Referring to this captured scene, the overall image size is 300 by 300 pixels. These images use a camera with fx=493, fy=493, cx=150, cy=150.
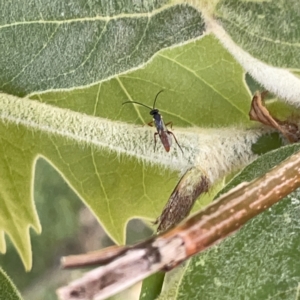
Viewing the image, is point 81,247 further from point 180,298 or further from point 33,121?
point 180,298

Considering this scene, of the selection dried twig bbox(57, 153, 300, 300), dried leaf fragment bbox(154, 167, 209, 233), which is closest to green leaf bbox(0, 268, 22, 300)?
dried leaf fragment bbox(154, 167, 209, 233)

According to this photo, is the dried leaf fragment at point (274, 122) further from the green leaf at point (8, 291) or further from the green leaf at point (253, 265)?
the green leaf at point (8, 291)

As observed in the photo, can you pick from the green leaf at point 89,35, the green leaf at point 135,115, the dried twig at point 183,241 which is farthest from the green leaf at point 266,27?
the green leaf at point 135,115

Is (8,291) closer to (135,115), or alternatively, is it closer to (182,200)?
(182,200)

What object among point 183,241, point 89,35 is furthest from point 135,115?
point 183,241

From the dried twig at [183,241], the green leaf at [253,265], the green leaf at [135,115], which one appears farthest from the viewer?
the green leaf at [135,115]

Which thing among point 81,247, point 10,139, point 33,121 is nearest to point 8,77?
point 33,121
